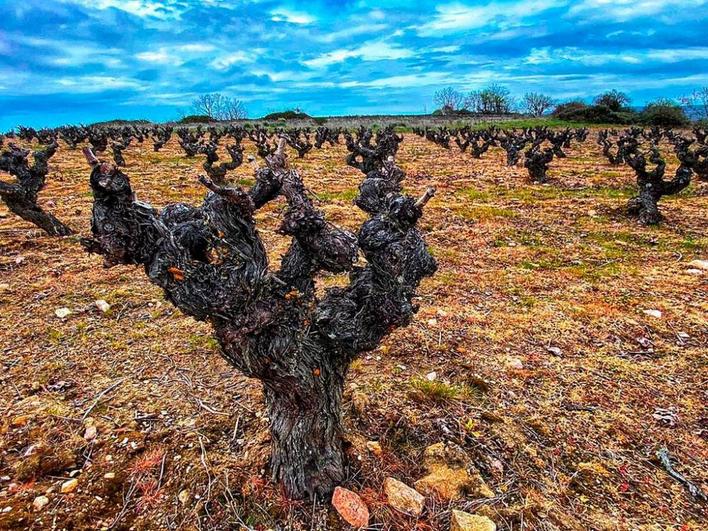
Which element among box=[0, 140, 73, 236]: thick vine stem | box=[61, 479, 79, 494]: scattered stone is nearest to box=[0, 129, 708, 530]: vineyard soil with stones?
box=[61, 479, 79, 494]: scattered stone

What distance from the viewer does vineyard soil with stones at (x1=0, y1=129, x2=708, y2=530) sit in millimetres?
3266

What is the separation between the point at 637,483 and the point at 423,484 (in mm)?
1840

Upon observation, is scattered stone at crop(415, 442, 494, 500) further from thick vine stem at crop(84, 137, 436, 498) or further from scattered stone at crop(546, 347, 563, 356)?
scattered stone at crop(546, 347, 563, 356)

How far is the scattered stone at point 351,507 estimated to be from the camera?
3096 mm

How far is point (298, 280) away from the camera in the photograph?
2801 millimetres

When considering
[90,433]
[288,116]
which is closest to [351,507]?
[90,433]

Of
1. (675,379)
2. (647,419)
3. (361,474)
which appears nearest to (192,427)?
(361,474)

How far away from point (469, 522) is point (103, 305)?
5810 mm

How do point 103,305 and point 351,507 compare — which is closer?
point 351,507

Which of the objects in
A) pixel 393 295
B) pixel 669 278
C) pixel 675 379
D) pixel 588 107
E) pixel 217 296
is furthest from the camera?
pixel 588 107

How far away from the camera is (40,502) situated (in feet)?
10.6

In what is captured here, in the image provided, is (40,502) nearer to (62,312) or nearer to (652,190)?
(62,312)

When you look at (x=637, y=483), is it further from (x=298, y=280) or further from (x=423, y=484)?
(x=298, y=280)

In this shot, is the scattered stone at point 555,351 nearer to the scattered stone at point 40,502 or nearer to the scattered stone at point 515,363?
the scattered stone at point 515,363
